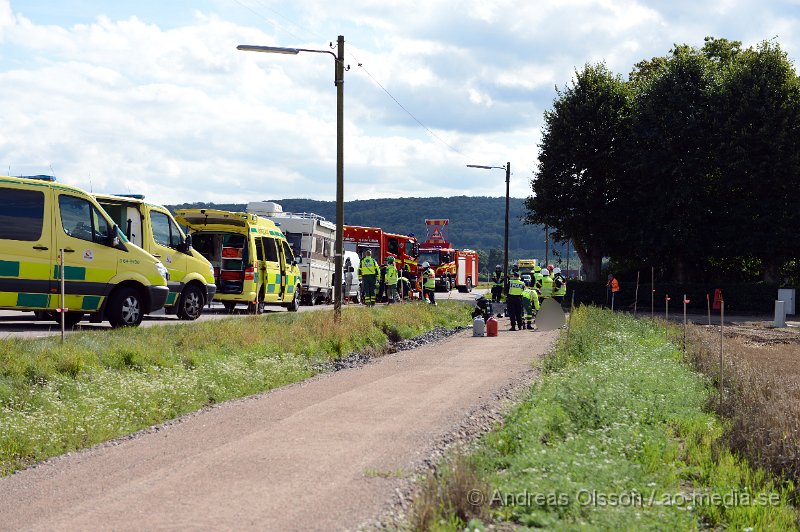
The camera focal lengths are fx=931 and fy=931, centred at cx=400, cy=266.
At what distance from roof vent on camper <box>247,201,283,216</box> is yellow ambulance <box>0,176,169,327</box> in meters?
14.3

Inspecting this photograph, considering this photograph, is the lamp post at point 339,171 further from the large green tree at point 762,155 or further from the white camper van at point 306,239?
the large green tree at point 762,155

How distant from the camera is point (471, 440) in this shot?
9469 mm

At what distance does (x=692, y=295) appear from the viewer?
4362 cm

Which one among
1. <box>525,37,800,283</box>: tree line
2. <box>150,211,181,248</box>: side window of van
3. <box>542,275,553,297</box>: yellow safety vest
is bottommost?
<box>542,275,553,297</box>: yellow safety vest

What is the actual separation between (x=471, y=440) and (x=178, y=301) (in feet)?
43.9

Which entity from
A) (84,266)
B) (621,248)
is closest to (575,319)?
(84,266)

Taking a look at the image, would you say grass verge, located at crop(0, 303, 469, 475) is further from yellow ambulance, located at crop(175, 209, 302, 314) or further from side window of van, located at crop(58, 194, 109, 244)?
yellow ambulance, located at crop(175, 209, 302, 314)

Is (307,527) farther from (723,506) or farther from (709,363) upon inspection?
(709,363)

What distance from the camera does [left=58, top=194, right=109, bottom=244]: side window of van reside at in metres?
16.9

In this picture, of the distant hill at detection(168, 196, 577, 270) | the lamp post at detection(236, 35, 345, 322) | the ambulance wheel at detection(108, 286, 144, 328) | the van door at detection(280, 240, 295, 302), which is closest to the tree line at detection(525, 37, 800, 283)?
the van door at detection(280, 240, 295, 302)

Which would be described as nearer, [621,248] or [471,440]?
[471,440]

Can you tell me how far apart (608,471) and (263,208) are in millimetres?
26001

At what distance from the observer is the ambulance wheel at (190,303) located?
70.8 feet

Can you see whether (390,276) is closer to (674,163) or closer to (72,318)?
(72,318)
